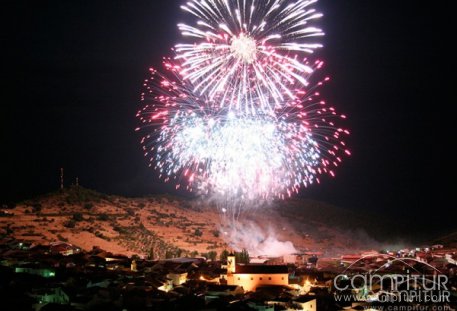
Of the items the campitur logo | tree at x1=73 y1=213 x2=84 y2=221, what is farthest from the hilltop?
the campitur logo

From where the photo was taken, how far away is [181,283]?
26.3 m

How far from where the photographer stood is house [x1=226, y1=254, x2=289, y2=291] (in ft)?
85.3

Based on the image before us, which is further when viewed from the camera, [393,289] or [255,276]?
[255,276]

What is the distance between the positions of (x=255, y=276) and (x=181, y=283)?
3.09 metres

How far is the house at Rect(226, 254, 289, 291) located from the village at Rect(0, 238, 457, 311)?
0.13 feet

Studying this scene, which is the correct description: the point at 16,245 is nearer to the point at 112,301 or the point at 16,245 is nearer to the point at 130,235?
the point at 130,235

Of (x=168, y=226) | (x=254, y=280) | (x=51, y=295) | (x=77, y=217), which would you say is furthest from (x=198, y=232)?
(x=51, y=295)

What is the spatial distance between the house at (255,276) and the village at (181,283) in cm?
4

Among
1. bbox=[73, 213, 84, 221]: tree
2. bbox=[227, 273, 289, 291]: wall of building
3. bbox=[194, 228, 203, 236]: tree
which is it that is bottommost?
bbox=[227, 273, 289, 291]: wall of building

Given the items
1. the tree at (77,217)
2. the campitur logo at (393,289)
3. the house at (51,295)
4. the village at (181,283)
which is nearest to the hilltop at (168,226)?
the tree at (77,217)

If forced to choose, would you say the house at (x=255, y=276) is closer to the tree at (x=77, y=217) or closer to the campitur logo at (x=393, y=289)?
the campitur logo at (x=393, y=289)

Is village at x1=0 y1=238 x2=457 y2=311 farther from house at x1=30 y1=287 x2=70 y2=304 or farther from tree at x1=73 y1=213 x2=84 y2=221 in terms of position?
tree at x1=73 y1=213 x2=84 y2=221

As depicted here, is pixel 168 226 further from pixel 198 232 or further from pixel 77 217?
pixel 77 217

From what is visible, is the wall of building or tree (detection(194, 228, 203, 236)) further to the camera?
tree (detection(194, 228, 203, 236))
